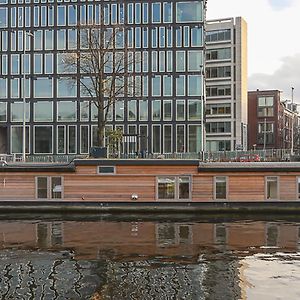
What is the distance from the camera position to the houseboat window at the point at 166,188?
118ft

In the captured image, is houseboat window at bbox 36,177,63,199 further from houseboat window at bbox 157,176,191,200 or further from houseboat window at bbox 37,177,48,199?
houseboat window at bbox 157,176,191,200

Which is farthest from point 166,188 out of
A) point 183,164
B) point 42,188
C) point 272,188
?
point 42,188

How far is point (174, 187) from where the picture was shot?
118 feet

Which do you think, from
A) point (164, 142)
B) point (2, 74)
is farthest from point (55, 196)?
point (2, 74)

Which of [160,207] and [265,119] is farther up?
[265,119]

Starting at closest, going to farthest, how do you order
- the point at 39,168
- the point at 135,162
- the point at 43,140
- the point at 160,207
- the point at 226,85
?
the point at 135,162 → the point at 160,207 → the point at 39,168 → the point at 43,140 → the point at 226,85

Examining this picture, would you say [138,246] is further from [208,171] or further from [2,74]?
[2,74]

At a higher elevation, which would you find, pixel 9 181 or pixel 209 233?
pixel 9 181

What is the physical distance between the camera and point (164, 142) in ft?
297

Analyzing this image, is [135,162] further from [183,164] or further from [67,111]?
[67,111]

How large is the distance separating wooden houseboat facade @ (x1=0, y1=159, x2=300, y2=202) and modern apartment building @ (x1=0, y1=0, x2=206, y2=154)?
5317 centimetres

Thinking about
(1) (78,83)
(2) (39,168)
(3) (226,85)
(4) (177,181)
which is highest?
(3) (226,85)

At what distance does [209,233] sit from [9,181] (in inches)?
598

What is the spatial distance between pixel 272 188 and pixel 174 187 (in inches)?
258
